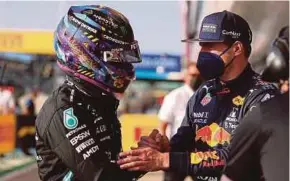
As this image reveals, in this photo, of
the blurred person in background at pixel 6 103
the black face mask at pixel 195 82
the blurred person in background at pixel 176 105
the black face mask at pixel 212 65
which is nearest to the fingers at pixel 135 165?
the black face mask at pixel 212 65

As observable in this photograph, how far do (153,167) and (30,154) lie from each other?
9301 mm

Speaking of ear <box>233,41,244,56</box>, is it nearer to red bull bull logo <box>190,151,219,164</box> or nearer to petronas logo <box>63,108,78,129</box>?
red bull bull logo <box>190,151,219,164</box>

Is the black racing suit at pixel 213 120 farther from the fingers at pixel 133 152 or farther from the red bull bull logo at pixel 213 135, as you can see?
the fingers at pixel 133 152

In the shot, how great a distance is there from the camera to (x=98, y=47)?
2.30 metres

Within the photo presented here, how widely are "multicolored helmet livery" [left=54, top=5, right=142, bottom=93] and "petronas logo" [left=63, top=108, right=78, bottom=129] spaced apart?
0.56 feet

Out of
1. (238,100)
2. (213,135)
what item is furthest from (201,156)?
(238,100)

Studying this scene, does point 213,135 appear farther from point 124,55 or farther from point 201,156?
point 124,55

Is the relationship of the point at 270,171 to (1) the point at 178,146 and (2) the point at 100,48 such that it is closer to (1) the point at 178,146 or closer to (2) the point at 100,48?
(2) the point at 100,48

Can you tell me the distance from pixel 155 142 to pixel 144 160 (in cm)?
17

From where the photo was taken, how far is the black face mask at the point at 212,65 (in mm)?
2873

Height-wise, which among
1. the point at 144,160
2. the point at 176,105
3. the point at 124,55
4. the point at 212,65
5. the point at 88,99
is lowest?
the point at 176,105

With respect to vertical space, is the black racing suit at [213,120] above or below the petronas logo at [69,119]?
below

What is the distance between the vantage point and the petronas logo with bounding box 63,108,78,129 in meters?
2.21

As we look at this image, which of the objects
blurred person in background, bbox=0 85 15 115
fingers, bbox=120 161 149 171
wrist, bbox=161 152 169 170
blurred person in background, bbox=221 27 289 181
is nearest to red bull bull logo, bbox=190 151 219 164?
wrist, bbox=161 152 169 170
